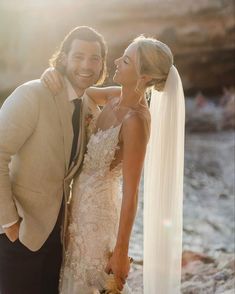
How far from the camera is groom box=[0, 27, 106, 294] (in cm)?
213

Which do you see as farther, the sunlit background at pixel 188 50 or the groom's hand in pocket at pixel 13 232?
the sunlit background at pixel 188 50

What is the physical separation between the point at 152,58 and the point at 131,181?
0.49 m

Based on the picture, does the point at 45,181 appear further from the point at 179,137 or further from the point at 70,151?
the point at 179,137

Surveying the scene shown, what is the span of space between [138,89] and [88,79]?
0.71 feet

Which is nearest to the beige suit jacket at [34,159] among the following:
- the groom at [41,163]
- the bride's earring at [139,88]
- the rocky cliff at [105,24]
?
the groom at [41,163]

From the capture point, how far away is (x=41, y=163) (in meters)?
2.19

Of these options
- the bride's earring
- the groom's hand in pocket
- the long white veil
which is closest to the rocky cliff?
the long white veil

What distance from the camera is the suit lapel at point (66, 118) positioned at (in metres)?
2.20

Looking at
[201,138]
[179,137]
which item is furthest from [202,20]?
[179,137]

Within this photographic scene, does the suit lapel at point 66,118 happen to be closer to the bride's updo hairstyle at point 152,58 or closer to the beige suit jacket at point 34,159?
the beige suit jacket at point 34,159

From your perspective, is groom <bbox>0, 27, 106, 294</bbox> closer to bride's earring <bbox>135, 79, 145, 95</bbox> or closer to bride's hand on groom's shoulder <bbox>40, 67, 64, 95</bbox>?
bride's hand on groom's shoulder <bbox>40, 67, 64, 95</bbox>

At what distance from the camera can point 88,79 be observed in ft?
7.33

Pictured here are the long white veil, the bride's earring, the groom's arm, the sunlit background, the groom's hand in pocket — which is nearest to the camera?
the groom's arm

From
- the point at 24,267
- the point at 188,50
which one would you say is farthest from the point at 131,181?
the point at 188,50
